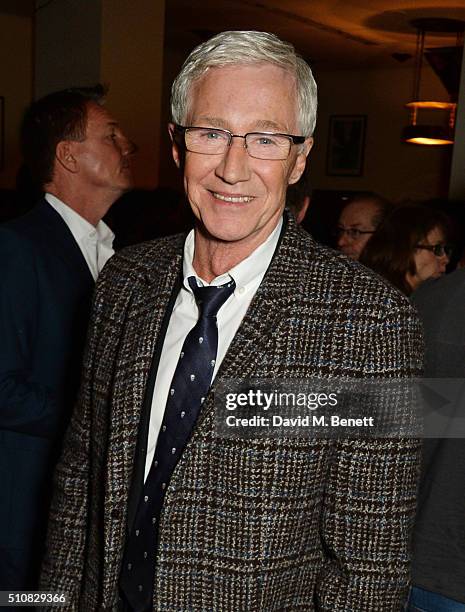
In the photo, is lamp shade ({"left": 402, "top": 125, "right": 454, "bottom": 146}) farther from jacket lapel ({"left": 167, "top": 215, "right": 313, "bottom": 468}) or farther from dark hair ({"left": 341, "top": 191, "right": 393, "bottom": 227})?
jacket lapel ({"left": 167, "top": 215, "right": 313, "bottom": 468})

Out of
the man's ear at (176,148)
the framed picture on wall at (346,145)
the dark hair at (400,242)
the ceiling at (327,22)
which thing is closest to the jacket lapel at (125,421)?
the man's ear at (176,148)

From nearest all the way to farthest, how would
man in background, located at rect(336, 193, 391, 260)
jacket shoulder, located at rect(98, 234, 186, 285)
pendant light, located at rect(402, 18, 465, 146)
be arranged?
jacket shoulder, located at rect(98, 234, 186, 285) < man in background, located at rect(336, 193, 391, 260) < pendant light, located at rect(402, 18, 465, 146)

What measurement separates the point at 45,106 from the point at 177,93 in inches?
53.0

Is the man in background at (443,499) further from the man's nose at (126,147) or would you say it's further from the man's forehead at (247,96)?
the man's nose at (126,147)

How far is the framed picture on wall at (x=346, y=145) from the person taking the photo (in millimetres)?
10352

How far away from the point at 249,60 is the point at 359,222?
2.55m

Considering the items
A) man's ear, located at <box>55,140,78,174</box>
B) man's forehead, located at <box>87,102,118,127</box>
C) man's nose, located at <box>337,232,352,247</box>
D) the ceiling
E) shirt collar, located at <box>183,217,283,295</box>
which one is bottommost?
man's nose, located at <box>337,232,352,247</box>

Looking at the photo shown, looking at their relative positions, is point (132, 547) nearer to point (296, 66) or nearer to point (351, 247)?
point (296, 66)

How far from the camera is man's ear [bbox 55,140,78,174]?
245 cm

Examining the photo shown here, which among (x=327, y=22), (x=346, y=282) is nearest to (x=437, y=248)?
(x=346, y=282)

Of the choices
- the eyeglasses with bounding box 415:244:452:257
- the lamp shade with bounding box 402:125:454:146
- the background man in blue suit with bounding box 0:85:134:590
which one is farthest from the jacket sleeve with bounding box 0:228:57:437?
the lamp shade with bounding box 402:125:454:146

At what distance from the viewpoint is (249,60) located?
122 cm

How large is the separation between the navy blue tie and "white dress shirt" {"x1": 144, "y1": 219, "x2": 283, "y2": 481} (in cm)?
2

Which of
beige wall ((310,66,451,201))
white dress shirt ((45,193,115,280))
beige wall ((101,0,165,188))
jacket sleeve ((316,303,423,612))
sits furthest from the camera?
beige wall ((310,66,451,201))
